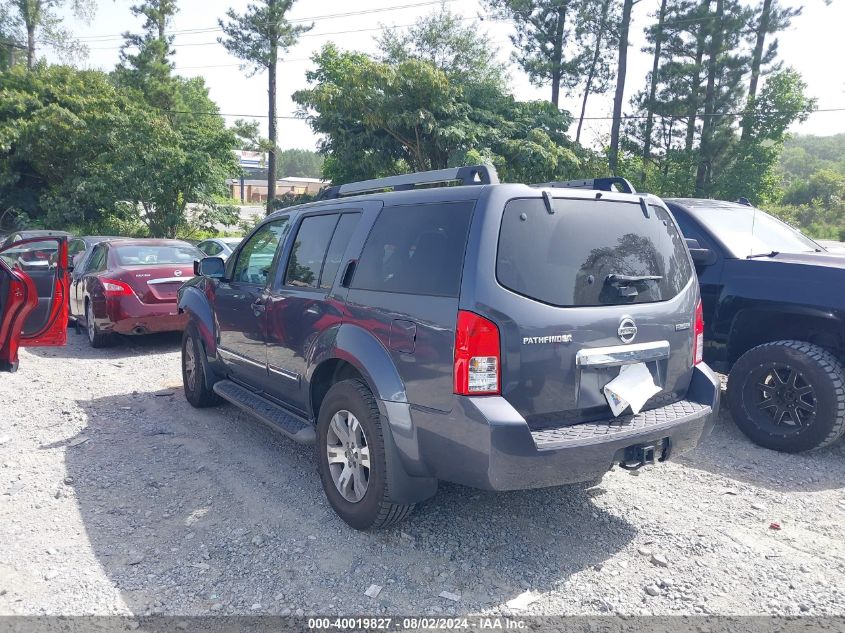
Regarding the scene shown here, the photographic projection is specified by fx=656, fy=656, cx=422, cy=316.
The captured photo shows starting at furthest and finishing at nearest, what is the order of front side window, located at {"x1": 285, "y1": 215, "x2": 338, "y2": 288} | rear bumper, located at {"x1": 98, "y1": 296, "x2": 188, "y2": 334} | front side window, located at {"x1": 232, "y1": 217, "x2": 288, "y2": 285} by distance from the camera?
rear bumper, located at {"x1": 98, "y1": 296, "x2": 188, "y2": 334}, front side window, located at {"x1": 232, "y1": 217, "x2": 288, "y2": 285}, front side window, located at {"x1": 285, "y1": 215, "x2": 338, "y2": 288}

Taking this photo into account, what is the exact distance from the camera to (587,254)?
3.42 metres

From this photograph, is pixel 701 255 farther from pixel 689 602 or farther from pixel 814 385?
pixel 689 602

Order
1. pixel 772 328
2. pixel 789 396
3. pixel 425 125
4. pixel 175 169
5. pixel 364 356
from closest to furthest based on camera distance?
pixel 364 356
pixel 789 396
pixel 772 328
pixel 425 125
pixel 175 169

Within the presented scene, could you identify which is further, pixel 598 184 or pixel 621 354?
pixel 598 184

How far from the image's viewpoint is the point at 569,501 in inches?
163

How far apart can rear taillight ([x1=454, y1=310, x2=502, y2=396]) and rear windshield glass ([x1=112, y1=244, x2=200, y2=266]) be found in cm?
702

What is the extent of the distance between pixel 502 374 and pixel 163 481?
106 inches

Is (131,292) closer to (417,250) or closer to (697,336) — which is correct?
(417,250)

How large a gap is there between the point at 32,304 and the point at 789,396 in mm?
7078

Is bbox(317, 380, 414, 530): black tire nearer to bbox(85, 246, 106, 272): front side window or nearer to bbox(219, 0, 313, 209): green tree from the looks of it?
bbox(85, 246, 106, 272): front side window

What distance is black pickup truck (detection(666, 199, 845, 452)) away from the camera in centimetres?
488

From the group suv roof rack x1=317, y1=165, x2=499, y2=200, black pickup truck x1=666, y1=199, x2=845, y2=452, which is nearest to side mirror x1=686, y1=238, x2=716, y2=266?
black pickup truck x1=666, y1=199, x2=845, y2=452

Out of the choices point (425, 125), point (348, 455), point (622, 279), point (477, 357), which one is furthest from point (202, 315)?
point (425, 125)

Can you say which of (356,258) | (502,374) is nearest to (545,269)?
(502,374)
